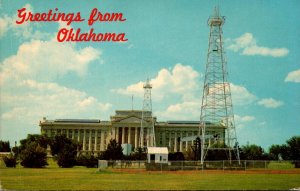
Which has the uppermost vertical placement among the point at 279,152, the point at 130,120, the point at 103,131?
the point at 130,120

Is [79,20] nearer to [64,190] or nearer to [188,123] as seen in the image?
[64,190]

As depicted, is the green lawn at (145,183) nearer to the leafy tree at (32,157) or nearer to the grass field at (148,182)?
the grass field at (148,182)

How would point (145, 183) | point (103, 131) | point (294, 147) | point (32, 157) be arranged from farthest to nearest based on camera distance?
point (103, 131) → point (294, 147) → point (32, 157) → point (145, 183)

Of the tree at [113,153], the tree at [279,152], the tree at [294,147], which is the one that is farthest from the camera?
the tree at [279,152]

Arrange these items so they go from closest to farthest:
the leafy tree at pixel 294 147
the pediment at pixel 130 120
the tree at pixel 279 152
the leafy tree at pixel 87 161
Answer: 1. the leafy tree at pixel 87 161
2. the leafy tree at pixel 294 147
3. the tree at pixel 279 152
4. the pediment at pixel 130 120

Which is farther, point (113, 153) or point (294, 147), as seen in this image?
point (294, 147)

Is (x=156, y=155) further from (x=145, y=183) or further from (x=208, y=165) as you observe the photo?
(x=145, y=183)

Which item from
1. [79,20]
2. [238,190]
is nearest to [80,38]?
[79,20]

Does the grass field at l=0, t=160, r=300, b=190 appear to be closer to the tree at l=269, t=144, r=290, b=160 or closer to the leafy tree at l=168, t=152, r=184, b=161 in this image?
the leafy tree at l=168, t=152, r=184, b=161

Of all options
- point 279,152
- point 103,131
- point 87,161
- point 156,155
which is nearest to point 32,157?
point 87,161

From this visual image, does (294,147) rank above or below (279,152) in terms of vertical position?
above

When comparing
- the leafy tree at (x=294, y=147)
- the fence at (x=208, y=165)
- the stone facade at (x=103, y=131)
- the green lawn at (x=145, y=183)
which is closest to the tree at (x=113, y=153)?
the fence at (x=208, y=165)

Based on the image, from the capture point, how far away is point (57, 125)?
544 feet

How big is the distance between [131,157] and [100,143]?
8292 centimetres
